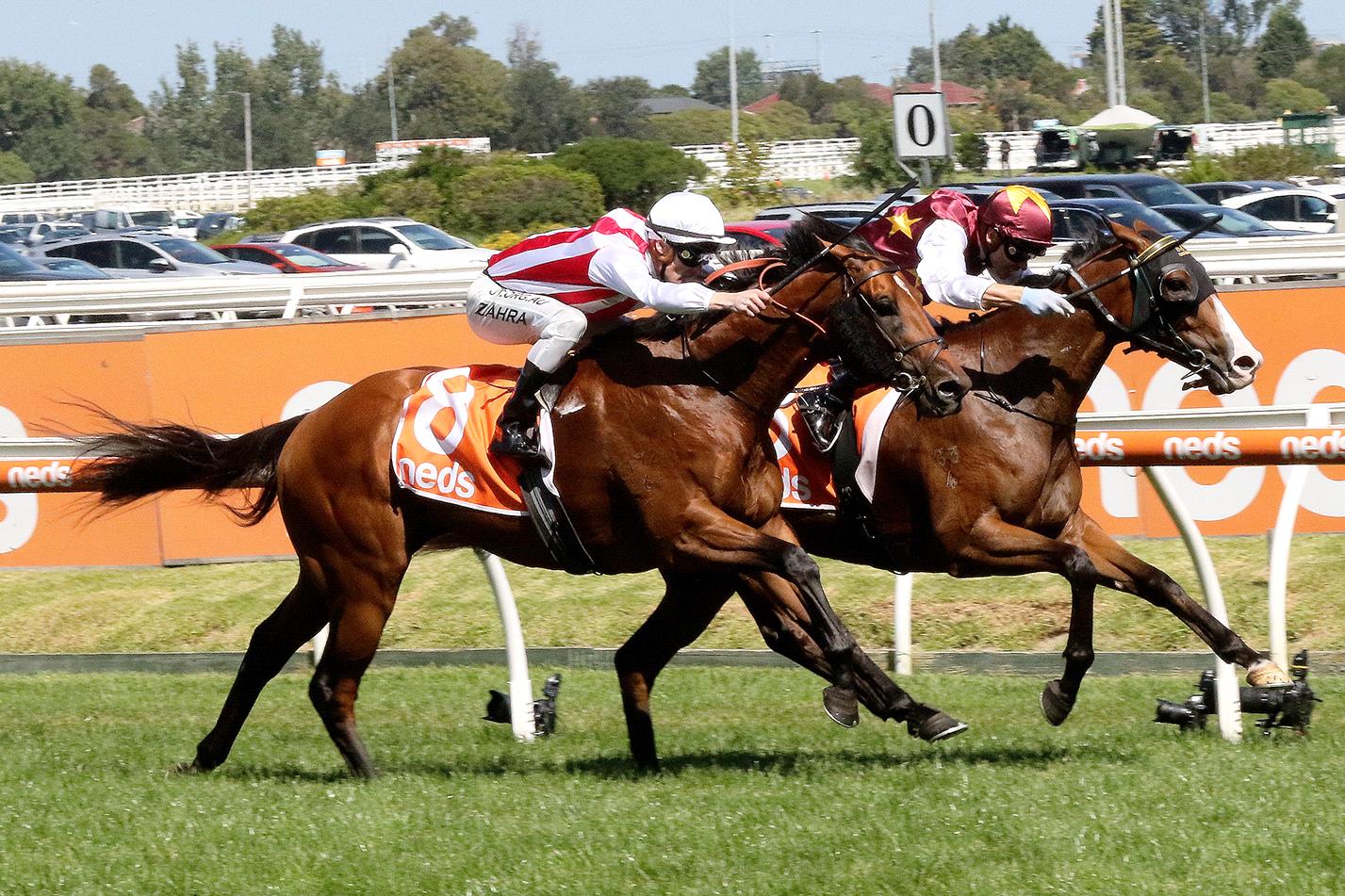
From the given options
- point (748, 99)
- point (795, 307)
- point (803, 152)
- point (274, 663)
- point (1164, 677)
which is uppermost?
point (748, 99)

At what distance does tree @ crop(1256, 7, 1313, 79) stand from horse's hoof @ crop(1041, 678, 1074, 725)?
8832 centimetres

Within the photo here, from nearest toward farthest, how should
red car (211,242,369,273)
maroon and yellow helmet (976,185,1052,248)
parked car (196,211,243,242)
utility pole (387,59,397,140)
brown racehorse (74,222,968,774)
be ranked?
brown racehorse (74,222,968,774) < maroon and yellow helmet (976,185,1052,248) < red car (211,242,369,273) < parked car (196,211,243,242) < utility pole (387,59,397,140)

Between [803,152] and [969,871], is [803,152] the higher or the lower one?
the higher one

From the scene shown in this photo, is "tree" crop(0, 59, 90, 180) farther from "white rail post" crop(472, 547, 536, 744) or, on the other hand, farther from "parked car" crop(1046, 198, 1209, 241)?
"white rail post" crop(472, 547, 536, 744)

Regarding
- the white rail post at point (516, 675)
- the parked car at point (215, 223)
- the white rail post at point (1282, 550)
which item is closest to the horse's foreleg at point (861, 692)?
the white rail post at point (516, 675)

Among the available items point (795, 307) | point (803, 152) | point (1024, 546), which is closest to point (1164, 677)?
point (1024, 546)

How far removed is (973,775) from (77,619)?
539 centimetres

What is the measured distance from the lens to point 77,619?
8.83 metres

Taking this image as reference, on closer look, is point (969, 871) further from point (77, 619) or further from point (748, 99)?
point (748, 99)

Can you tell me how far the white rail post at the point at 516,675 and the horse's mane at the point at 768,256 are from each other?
42.3 inches

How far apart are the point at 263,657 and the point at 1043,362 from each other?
111 inches

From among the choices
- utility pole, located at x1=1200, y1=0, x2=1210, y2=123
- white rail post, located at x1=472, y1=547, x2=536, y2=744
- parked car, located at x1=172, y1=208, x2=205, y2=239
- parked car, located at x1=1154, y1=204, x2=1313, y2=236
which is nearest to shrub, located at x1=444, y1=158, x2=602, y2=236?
parked car, located at x1=172, y1=208, x2=205, y2=239

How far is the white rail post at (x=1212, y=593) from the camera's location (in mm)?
5793

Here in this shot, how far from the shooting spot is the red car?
2389 centimetres
